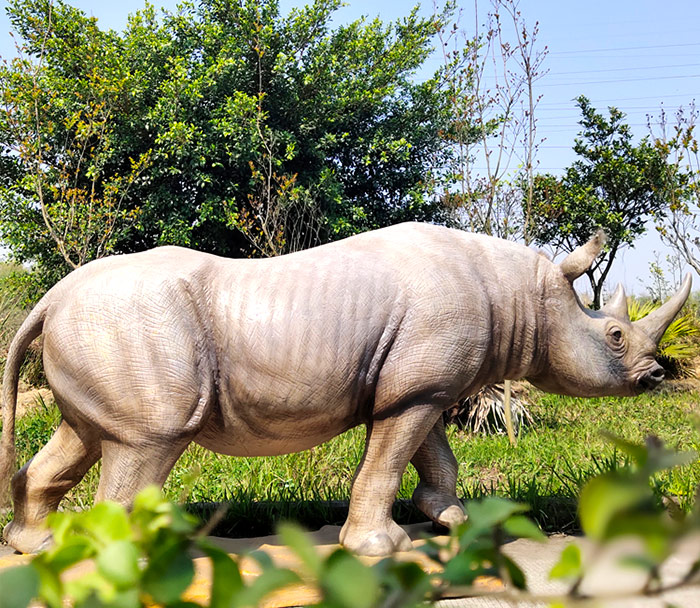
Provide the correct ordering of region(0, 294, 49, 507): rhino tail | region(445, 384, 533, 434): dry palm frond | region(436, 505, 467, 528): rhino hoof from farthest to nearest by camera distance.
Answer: region(445, 384, 533, 434): dry palm frond, region(436, 505, 467, 528): rhino hoof, region(0, 294, 49, 507): rhino tail

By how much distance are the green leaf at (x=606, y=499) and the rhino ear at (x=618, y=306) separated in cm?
344

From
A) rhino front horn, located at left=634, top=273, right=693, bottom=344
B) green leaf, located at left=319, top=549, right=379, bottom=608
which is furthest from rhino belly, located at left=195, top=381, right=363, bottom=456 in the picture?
green leaf, located at left=319, top=549, right=379, bottom=608

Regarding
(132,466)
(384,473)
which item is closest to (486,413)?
(384,473)

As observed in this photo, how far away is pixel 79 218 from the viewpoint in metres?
10.4

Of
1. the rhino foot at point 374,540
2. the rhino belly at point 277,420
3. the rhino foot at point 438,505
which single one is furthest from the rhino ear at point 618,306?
the rhino foot at point 374,540

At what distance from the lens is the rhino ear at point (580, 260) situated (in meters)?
3.57

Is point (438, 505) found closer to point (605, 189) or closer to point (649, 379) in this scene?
point (649, 379)

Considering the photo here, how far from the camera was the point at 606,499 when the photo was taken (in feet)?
1.43

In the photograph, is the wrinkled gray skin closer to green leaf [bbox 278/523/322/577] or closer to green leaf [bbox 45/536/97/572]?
green leaf [bbox 45/536/97/572]

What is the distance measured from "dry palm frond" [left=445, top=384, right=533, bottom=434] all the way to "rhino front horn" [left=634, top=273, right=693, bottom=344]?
15.2 ft

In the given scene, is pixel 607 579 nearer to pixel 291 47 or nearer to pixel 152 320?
pixel 152 320

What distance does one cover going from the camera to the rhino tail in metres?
3.32

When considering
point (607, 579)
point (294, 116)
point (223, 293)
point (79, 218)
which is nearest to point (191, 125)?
point (294, 116)

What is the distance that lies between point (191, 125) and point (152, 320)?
36.4ft
